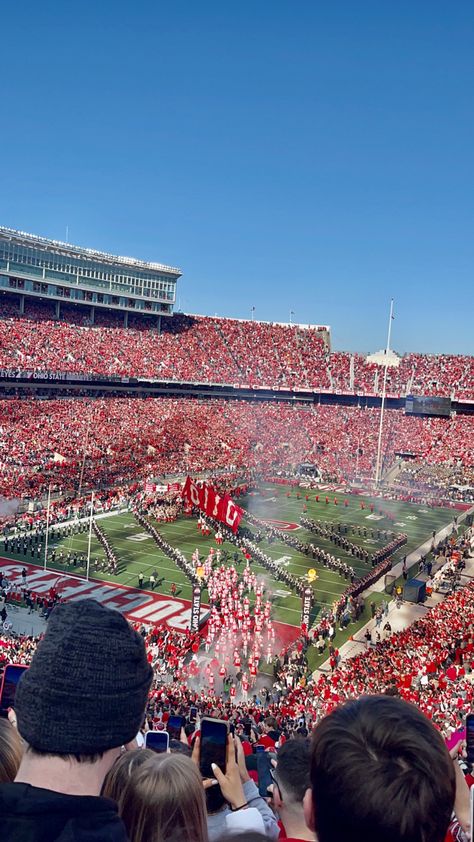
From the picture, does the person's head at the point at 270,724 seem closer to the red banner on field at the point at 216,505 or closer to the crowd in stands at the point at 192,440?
the red banner on field at the point at 216,505

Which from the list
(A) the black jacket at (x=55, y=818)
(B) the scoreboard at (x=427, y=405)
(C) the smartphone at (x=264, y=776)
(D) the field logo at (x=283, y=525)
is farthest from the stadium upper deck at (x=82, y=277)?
(A) the black jacket at (x=55, y=818)

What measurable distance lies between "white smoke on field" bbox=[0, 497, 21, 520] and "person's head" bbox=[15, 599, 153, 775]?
2810 centimetres

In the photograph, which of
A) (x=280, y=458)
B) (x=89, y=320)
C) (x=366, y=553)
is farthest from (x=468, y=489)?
(x=89, y=320)

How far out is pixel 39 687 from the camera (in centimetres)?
162

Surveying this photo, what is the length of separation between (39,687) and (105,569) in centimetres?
2225

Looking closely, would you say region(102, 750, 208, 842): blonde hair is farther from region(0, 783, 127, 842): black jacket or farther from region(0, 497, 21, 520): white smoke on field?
region(0, 497, 21, 520): white smoke on field

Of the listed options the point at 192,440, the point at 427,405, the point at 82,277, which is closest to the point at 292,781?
the point at 192,440

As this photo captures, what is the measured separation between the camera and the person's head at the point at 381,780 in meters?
1.52

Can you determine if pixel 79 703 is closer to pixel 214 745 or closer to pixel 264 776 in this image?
pixel 214 745

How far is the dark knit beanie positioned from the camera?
1597mm

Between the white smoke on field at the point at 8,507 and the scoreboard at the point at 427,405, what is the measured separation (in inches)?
1302

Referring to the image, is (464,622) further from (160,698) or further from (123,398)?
(123,398)

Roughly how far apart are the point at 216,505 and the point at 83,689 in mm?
22197

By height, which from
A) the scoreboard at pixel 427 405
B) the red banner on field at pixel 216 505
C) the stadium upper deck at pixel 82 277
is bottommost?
the red banner on field at pixel 216 505
